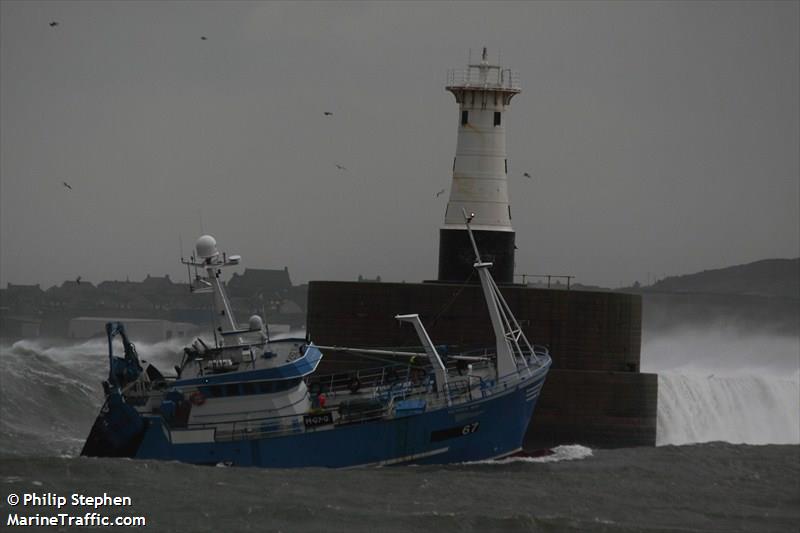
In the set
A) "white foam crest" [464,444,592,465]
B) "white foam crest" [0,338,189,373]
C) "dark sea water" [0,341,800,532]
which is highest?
"white foam crest" [0,338,189,373]

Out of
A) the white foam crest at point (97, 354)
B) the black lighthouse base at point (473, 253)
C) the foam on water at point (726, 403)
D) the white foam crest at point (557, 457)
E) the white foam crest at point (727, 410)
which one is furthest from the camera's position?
the white foam crest at point (97, 354)

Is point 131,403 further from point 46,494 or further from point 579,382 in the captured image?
point 579,382

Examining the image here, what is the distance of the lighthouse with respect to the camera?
46.3m

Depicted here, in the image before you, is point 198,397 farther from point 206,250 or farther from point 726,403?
point 726,403

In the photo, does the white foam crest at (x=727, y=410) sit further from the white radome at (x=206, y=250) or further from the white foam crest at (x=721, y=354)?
the white radome at (x=206, y=250)

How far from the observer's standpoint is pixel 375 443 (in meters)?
38.4

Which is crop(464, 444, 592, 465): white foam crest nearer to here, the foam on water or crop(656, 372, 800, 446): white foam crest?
crop(656, 372, 800, 446): white foam crest

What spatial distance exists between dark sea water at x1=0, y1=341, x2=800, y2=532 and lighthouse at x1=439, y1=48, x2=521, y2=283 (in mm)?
6043

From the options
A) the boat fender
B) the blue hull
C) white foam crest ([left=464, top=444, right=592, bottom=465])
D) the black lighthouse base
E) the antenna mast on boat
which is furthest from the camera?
the black lighthouse base

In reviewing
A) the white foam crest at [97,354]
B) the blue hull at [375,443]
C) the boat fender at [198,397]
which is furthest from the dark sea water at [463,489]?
the white foam crest at [97,354]

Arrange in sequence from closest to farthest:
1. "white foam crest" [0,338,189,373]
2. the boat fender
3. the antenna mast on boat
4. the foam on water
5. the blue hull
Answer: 1. the blue hull
2. the boat fender
3. the antenna mast on boat
4. the foam on water
5. "white foam crest" [0,338,189,373]

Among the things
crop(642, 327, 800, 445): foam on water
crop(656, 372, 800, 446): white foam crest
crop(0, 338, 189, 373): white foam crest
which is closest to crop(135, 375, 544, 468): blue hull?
crop(656, 372, 800, 446): white foam crest

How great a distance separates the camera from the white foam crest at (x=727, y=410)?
48.7 meters

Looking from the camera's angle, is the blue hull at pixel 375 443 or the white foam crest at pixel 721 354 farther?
the white foam crest at pixel 721 354
